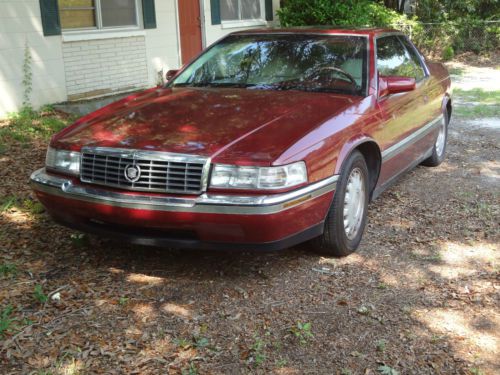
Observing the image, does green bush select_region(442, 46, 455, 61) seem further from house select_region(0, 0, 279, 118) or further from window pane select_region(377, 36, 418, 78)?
window pane select_region(377, 36, 418, 78)

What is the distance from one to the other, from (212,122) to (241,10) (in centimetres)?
1104

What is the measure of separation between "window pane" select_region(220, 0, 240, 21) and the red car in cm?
870

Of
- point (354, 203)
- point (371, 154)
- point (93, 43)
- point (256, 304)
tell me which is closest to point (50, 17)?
point (93, 43)

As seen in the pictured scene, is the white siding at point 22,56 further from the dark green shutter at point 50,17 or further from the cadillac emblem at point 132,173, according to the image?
the cadillac emblem at point 132,173

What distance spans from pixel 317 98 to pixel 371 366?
214cm

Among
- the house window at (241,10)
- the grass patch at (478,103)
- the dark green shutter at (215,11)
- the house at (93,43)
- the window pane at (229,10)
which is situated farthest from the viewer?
the house window at (241,10)

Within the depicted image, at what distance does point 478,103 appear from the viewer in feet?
36.0

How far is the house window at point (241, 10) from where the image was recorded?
14.0 metres

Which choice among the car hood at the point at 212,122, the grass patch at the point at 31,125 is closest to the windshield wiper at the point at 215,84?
the car hood at the point at 212,122

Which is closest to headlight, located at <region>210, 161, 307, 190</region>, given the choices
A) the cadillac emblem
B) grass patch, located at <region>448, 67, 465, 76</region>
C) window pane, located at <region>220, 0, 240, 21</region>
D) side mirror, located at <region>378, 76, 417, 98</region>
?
the cadillac emblem

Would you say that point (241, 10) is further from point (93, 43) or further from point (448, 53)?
point (448, 53)

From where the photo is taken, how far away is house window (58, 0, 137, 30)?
9.68 m

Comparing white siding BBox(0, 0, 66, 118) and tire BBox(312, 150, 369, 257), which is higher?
white siding BBox(0, 0, 66, 118)

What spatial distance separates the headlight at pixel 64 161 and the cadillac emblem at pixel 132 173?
438mm
